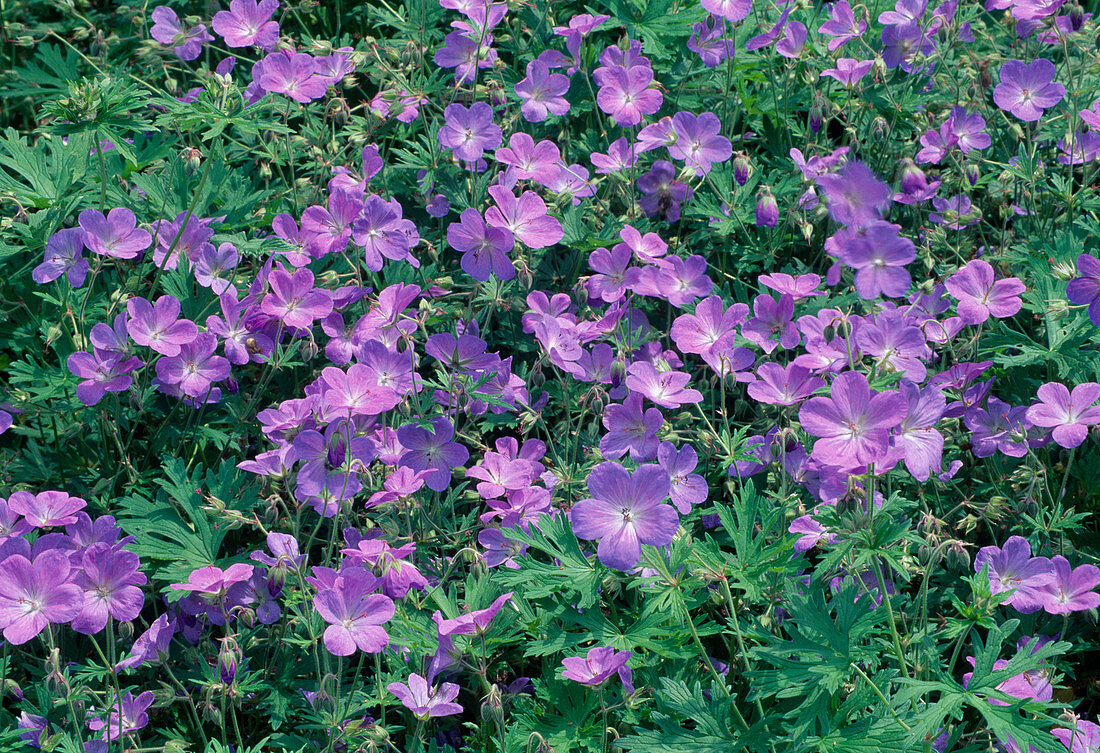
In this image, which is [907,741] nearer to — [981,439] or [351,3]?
[981,439]

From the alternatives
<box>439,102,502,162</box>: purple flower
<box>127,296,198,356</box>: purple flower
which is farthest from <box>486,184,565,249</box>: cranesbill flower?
<box>127,296,198,356</box>: purple flower

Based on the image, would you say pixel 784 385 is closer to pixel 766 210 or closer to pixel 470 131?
pixel 766 210

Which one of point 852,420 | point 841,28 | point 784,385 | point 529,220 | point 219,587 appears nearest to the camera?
point 852,420

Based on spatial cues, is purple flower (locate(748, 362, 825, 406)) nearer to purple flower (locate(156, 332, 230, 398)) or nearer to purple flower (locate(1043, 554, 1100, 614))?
purple flower (locate(1043, 554, 1100, 614))

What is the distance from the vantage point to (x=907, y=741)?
65.9 inches

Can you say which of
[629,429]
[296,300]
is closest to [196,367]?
[296,300]

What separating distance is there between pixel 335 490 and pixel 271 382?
0.77m

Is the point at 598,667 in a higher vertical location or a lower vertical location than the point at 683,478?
lower

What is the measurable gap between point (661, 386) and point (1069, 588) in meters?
1.02

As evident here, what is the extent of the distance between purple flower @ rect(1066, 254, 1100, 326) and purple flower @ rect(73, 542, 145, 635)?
6.96 ft

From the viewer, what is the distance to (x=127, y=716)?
6.52 feet

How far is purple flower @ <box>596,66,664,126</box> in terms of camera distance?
113 inches

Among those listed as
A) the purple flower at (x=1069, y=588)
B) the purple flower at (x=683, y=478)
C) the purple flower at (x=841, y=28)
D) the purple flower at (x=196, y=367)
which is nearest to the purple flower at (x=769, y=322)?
the purple flower at (x=683, y=478)

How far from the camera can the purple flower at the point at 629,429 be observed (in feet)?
7.18
